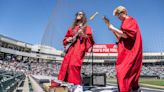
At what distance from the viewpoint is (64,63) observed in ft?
25.6

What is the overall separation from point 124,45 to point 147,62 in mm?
102690

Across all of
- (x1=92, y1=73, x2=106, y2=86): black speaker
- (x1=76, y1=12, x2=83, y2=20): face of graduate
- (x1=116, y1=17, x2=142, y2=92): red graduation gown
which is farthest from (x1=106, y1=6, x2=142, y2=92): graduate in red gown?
(x1=92, y1=73, x2=106, y2=86): black speaker

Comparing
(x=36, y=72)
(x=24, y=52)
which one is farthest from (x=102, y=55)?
(x=36, y=72)

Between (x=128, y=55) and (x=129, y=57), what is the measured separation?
0.14 feet

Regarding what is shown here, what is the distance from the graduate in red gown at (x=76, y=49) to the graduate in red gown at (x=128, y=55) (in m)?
1.93

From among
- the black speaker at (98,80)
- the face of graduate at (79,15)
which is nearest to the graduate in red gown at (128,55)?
the face of graduate at (79,15)

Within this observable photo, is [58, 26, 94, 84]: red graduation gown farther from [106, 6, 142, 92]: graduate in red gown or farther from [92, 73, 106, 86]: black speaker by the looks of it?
[106, 6, 142, 92]: graduate in red gown

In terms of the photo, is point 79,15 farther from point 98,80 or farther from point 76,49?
point 98,80

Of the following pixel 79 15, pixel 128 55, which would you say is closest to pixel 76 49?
pixel 79 15

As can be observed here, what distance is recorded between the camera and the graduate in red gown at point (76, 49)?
7535mm

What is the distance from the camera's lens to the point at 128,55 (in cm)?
563

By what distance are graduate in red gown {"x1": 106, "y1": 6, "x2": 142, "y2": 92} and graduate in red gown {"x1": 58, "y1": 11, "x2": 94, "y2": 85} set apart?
6.33 feet

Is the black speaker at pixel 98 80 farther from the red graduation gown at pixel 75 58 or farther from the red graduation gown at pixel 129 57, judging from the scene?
the red graduation gown at pixel 129 57

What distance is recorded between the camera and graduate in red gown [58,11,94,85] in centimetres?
754
